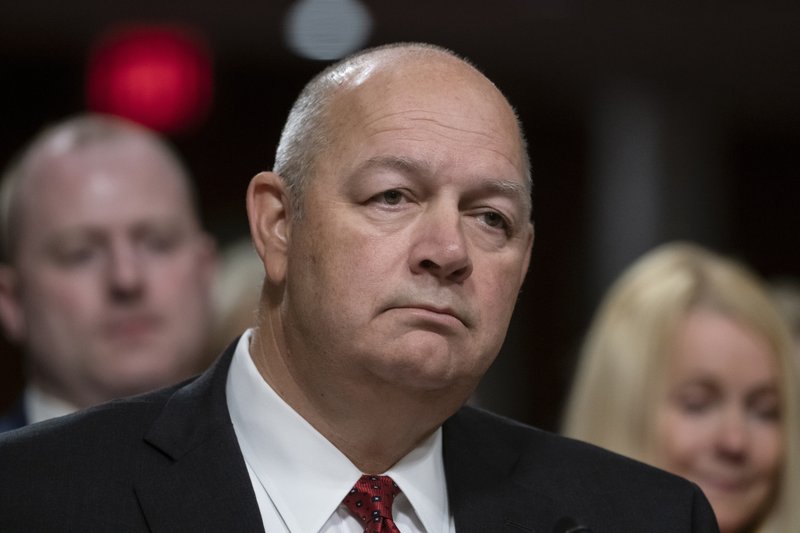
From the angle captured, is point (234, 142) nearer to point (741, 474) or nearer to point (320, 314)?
point (741, 474)

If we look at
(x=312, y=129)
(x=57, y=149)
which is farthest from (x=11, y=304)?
(x=312, y=129)

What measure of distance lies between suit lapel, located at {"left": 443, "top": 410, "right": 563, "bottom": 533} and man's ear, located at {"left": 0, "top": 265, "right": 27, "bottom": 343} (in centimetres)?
160

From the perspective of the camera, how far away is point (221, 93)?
7.79 meters

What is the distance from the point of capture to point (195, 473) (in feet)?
6.92

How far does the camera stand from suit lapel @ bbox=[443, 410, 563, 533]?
7.44 feet

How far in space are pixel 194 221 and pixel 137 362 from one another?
0.48m

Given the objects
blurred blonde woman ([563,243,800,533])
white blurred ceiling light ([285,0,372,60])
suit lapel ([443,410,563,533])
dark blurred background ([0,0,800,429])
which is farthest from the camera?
dark blurred background ([0,0,800,429])

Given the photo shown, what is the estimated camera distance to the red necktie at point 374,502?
7.06ft

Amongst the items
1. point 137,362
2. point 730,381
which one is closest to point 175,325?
point 137,362

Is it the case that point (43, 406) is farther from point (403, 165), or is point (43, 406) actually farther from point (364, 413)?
point (403, 165)

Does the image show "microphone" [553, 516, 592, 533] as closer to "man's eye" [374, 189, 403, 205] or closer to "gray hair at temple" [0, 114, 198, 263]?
"man's eye" [374, 189, 403, 205]

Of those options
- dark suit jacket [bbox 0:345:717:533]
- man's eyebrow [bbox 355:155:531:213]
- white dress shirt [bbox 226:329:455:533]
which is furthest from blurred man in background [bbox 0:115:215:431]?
man's eyebrow [bbox 355:155:531:213]

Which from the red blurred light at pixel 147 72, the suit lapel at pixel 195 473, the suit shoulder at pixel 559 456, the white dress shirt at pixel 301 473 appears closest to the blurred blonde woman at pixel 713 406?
the suit shoulder at pixel 559 456

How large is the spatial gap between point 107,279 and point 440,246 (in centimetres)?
166
